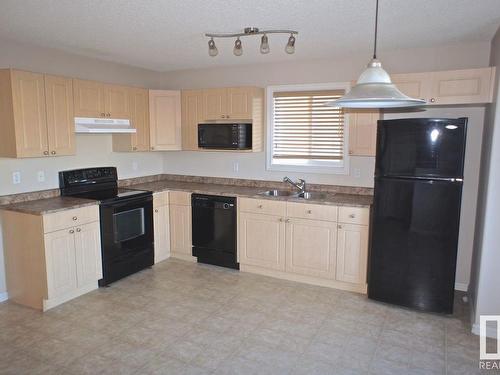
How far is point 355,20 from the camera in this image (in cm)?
289

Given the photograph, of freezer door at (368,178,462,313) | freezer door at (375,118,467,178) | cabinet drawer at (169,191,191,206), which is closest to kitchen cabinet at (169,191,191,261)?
cabinet drawer at (169,191,191,206)

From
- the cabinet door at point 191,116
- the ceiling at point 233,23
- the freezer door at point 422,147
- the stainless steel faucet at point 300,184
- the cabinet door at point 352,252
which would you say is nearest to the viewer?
the ceiling at point 233,23

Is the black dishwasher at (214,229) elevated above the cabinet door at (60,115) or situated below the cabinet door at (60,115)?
below

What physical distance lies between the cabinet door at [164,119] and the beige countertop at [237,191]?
20.0 inches

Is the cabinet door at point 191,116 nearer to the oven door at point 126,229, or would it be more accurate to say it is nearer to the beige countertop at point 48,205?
the oven door at point 126,229

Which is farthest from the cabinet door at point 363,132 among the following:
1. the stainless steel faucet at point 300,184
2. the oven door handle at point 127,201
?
the oven door handle at point 127,201

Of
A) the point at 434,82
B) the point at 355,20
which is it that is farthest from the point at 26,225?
the point at 434,82

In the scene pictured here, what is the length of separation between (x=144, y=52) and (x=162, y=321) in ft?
8.87

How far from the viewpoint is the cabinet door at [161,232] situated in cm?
466

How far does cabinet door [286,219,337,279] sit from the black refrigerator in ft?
1.54

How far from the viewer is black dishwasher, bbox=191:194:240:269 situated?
444 cm

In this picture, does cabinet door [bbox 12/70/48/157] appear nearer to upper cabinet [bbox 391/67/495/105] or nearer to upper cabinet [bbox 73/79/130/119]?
upper cabinet [bbox 73/79/130/119]

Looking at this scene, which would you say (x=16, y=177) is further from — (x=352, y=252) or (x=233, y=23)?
(x=352, y=252)

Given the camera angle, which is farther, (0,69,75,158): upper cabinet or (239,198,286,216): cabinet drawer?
(239,198,286,216): cabinet drawer
